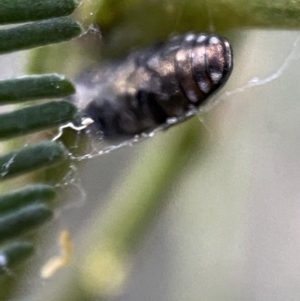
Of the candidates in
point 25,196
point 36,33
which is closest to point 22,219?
point 25,196

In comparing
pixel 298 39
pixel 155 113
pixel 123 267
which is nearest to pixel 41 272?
pixel 123 267

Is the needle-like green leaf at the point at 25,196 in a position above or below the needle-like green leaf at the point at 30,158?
below

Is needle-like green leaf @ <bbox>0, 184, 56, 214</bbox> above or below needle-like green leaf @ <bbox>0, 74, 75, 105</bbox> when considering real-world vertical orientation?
below

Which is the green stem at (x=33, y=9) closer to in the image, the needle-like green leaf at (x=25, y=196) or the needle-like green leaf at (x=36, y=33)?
the needle-like green leaf at (x=36, y=33)

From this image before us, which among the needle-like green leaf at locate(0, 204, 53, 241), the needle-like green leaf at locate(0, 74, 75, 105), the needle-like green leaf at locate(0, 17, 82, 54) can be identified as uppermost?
the needle-like green leaf at locate(0, 17, 82, 54)

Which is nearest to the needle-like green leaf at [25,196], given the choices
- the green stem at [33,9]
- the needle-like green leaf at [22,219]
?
the needle-like green leaf at [22,219]

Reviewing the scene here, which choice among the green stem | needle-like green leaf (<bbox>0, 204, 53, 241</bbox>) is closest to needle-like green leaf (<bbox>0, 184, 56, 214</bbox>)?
needle-like green leaf (<bbox>0, 204, 53, 241</bbox>)

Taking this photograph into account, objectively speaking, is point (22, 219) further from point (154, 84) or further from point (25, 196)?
point (154, 84)

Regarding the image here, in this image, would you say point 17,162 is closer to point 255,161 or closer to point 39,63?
point 39,63

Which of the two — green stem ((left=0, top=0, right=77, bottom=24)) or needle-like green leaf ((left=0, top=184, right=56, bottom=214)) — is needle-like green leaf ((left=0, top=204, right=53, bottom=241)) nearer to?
needle-like green leaf ((left=0, top=184, right=56, bottom=214))
